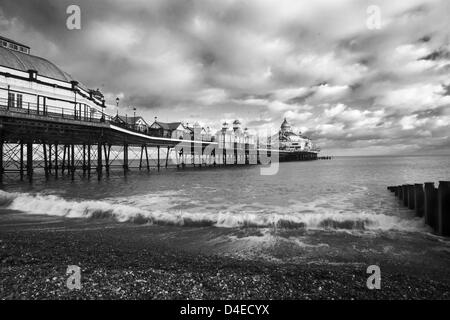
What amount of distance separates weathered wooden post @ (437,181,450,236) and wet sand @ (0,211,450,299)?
1.85ft

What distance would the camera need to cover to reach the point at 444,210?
7512 millimetres

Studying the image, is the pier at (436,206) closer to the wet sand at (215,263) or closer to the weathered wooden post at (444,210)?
the weathered wooden post at (444,210)

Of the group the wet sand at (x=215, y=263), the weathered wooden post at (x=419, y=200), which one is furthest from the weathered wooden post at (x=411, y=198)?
the wet sand at (x=215, y=263)

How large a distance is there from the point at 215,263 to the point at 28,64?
47.4 metres

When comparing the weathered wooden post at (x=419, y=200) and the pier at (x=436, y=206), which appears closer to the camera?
the pier at (x=436, y=206)

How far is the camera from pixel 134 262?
4902mm

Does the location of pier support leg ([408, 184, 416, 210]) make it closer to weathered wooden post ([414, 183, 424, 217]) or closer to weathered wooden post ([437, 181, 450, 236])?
weathered wooden post ([414, 183, 424, 217])

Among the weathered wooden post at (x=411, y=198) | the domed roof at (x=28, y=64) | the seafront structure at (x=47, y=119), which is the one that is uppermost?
the domed roof at (x=28, y=64)

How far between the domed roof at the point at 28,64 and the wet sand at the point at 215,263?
1506 inches

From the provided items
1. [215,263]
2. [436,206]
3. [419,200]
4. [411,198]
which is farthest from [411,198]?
[215,263]

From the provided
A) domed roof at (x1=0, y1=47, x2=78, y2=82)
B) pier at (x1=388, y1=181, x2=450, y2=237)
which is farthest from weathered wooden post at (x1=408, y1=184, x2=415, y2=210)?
domed roof at (x1=0, y1=47, x2=78, y2=82)

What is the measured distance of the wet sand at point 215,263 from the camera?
3.77 metres
